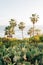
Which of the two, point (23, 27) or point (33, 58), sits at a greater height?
point (33, 58)

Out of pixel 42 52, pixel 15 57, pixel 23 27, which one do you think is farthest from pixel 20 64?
pixel 23 27

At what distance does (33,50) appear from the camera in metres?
5.34

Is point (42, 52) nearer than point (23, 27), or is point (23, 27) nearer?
point (42, 52)

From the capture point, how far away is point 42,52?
5.38 m

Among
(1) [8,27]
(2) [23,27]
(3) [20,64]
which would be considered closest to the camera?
(3) [20,64]

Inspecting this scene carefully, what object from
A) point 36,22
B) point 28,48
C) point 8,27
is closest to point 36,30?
point 36,22

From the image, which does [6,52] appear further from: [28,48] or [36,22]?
[36,22]

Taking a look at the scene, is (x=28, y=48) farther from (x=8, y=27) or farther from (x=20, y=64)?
(x=8, y=27)

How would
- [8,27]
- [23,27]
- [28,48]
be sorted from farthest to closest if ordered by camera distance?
[23,27] < [8,27] < [28,48]

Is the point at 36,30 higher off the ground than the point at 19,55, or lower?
lower

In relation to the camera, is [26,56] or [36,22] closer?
[26,56]

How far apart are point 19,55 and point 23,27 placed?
201ft

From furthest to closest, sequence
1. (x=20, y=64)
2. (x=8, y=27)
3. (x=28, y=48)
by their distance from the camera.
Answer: (x=8, y=27) < (x=28, y=48) < (x=20, y=64)

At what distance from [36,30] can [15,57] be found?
60104mm
